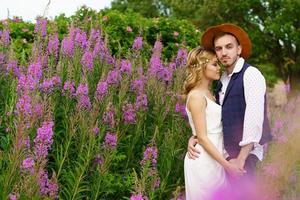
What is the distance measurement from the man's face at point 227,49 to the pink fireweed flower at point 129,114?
93 centimetres

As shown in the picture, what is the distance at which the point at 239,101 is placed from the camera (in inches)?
174

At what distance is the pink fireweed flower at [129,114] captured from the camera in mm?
5094

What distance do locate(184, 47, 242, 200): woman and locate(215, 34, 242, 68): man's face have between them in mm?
127

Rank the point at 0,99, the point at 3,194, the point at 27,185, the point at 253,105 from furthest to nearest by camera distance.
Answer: the point at 0,99, the point at 253,105, the point at 3,194, the point at 27,185

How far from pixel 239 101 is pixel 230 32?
577mm

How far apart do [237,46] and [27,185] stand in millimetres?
2027

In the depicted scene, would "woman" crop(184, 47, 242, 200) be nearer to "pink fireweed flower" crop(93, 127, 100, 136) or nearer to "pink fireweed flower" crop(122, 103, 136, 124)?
"pink fireweed flower" crop(122, 103, 136, 124)

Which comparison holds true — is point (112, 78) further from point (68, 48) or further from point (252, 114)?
point (252, 114)

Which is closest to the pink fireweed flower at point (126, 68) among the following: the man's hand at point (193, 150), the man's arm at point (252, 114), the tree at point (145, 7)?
the man's hand at point (193, 150)

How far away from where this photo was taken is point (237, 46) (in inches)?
185

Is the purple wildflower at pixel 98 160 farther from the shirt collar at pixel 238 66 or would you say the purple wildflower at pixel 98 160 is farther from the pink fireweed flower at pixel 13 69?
the pink fireweed flower at pixel 13 69

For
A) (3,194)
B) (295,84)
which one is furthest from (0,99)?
(295,84)

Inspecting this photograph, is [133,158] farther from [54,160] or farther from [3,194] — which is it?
[3,194]

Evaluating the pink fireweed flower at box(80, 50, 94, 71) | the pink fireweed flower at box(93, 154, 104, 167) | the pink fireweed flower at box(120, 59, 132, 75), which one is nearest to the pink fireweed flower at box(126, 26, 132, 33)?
the pink fireweed flower at box(120, 59, 132, 75)
